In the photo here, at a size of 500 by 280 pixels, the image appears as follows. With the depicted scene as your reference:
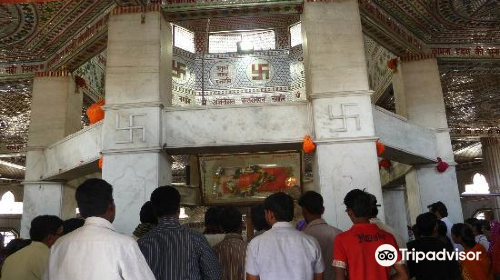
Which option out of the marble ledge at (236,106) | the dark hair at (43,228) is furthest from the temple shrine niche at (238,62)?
the dark hair at (43,228)

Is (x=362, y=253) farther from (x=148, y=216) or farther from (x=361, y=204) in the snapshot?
(x=148, y=216)

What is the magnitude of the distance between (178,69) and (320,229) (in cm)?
1112

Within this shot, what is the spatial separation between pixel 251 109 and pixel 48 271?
538cm

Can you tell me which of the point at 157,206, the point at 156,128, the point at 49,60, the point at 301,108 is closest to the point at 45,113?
the point at 49,60

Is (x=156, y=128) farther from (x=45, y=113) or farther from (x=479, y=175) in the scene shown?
(x=479, y=175)

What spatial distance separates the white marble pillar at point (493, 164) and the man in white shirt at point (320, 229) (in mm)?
13991

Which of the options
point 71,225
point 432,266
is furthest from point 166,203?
point 432,266

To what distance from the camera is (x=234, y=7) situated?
8.02 metres

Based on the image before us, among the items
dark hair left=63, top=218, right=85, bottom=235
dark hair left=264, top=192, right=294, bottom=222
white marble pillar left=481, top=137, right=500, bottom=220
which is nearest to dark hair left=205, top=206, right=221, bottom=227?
dark hair left=264, top=192, right=294, bottom=222

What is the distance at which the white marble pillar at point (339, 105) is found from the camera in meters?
6.91

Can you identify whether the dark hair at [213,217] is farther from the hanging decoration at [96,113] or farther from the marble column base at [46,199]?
the marble column base at [46,199]

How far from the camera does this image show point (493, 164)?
1570 cm

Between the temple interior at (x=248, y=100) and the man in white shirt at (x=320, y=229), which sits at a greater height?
the temple interior at (x=248, y=100)

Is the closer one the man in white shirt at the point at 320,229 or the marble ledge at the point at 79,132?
the man in white shirt at the point at 320,229
